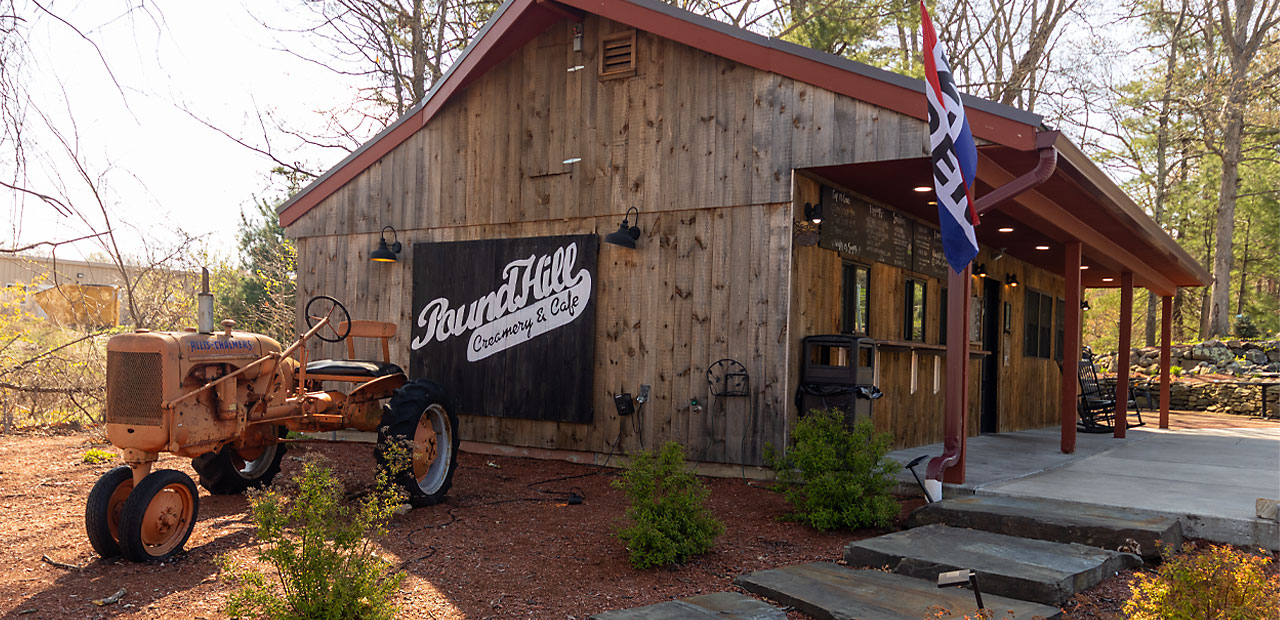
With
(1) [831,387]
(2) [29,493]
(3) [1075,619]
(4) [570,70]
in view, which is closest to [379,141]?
(4) [570,70]

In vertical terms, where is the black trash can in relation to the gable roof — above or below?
below

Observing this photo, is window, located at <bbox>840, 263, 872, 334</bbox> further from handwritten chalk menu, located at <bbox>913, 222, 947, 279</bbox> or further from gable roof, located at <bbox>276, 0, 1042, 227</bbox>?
gable roof, located at <bbox>276, 0, 1042, 227</bbox>

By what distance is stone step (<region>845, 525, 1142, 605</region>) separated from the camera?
3.88 metres

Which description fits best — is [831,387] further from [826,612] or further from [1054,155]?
[826,612]

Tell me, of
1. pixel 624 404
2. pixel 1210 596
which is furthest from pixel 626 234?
pixel 1210 596

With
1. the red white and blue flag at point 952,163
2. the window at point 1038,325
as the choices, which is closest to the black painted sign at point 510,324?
the red white and blue flag at point 952,163

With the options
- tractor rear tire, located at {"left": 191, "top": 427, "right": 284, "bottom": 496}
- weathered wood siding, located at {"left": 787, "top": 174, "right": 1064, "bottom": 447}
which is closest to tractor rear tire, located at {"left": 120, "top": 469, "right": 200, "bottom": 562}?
tractor rear tire, located at {"left": 191, "top": 427, "right": 284, "bottom": 496}

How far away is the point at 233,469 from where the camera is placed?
19.9 ft

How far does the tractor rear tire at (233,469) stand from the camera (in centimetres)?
598

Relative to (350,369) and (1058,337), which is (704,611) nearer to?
(350,369)

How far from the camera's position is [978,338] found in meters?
10.8

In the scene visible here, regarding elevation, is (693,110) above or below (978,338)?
above

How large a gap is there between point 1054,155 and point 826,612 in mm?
3922

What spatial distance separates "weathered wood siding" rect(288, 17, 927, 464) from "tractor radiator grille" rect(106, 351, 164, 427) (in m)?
4.24
